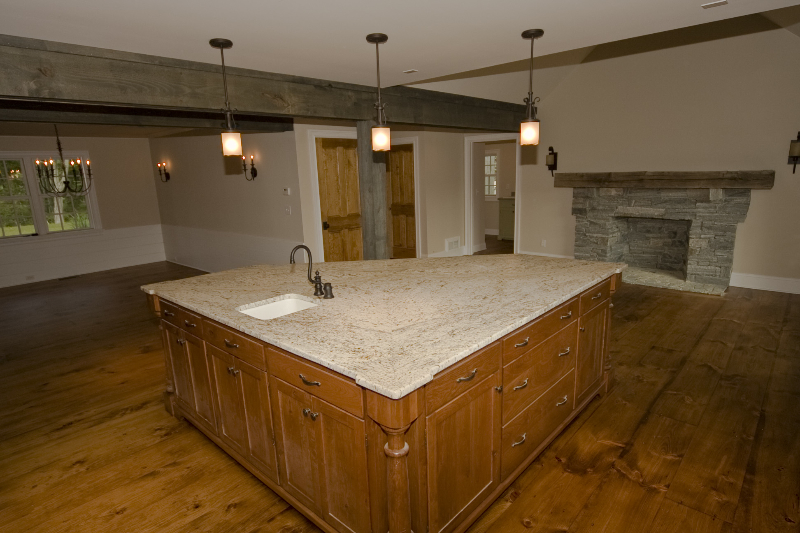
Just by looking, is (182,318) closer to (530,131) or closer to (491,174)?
(530,131)

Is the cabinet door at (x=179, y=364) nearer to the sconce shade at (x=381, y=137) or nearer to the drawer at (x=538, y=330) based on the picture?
the sconce shade at (x=381, y=137)

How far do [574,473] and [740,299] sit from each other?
4180 millimetres

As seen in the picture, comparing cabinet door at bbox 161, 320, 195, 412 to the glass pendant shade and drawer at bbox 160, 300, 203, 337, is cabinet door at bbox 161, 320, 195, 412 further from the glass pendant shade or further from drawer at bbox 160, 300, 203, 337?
the glass pendant shade

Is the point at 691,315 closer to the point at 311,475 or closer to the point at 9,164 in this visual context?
the point at 311,475

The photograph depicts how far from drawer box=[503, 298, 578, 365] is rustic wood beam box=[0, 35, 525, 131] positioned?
2.67m

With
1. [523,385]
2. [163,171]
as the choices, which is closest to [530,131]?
[523,385]

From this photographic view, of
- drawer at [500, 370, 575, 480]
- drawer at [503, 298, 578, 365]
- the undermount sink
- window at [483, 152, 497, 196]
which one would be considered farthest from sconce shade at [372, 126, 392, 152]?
window at [483, 152, 497, 196]

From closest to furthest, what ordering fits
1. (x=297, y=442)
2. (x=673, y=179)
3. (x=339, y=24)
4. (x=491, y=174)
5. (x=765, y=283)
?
1. (x=297, y=442)
2. (x=339, y=24)
3. (x=765, y=283)
4. (x=673, y=179)
5. (x=491, y=174)

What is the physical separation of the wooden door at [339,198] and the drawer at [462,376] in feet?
14.2

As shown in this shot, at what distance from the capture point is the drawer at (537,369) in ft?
7.07

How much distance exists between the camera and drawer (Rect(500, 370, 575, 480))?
2240 millimetres

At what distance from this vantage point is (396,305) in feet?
7.89

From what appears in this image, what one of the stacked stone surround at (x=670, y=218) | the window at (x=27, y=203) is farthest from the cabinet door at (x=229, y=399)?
the window at (x=27, y=203)

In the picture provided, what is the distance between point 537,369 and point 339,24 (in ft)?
7.27
